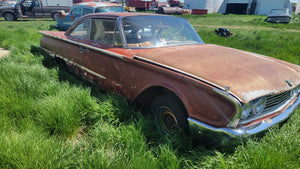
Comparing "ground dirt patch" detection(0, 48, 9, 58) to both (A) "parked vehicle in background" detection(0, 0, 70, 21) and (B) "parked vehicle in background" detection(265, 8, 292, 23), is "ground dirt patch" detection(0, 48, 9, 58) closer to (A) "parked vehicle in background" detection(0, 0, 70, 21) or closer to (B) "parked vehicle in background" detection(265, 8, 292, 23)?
(A) "parked vehicle in background" detection(0, 0, 70, 21)

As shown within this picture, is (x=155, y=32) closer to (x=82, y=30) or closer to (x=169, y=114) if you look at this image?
(x=169, y=114)

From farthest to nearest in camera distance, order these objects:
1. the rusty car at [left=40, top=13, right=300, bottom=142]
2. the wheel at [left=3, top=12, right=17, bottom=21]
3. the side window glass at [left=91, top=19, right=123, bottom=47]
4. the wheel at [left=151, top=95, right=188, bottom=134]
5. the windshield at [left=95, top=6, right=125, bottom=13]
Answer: the wheel at [left=3, top=12, right=17, bottom=21] → the windshield at [left=95, top=6, right=125, bottom=13] → the side window glass at [left=91, top=19, right=123, bottom=47] → the wheel at [left=151, top=95, right=188, bottom=134] → the rusty car at [left=40, top=13, right=300, bottom=142]

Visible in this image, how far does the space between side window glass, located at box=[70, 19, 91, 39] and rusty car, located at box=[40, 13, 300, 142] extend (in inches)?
1.2

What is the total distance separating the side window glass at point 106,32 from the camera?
2.76 metres

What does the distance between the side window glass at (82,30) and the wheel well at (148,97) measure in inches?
62.3

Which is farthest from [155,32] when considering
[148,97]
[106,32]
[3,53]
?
[3,53]

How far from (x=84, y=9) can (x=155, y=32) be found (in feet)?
20.3

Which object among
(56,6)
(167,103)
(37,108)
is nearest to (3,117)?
(37,108)

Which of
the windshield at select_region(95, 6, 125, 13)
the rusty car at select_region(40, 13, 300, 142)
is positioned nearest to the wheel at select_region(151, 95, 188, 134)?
the rusty car at select_region(40, 13, 300, 142)

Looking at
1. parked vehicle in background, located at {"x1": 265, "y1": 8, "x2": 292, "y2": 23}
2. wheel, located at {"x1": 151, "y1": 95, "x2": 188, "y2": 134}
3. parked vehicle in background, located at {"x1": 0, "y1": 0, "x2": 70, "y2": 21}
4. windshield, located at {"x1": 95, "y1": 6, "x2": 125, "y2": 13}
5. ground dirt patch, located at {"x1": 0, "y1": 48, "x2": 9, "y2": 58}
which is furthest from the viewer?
parked vehicle in background, located at {"x1": 0, "y1": 0, "x2": 70, "y2": 21}

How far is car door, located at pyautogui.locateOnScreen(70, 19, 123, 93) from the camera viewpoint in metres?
2.58

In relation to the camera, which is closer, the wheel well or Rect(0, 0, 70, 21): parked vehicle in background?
the wheel well

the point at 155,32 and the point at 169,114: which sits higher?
the point at 155,32

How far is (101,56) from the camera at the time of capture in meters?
2.78
